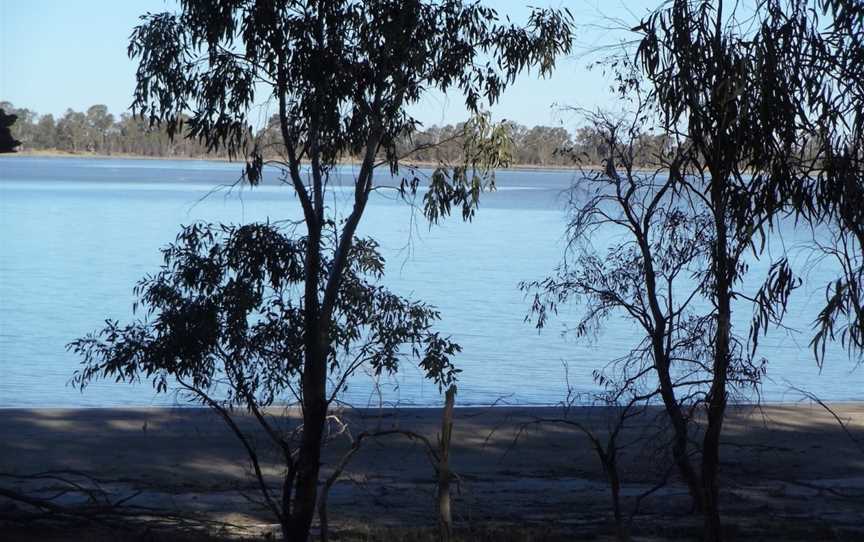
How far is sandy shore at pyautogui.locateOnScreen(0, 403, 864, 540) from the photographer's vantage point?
32.8 feet

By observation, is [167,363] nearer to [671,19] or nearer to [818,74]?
[671,19]

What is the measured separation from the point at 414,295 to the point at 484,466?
1503 centimetres

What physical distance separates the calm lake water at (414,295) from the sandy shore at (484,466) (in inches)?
36.7

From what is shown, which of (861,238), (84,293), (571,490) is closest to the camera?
(861,238)

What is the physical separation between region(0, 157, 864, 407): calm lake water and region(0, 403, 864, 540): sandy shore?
0.93 meters

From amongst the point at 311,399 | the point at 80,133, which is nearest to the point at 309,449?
the point at 311,399

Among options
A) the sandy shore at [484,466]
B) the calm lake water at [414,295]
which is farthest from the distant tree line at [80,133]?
the sandy shore at [484,466]

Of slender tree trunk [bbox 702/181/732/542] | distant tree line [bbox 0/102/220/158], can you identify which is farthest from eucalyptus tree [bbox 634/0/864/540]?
distant tree line [bbox 0/102/220/158]

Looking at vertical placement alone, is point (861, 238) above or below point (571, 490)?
above

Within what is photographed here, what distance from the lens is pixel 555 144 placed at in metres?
10.2

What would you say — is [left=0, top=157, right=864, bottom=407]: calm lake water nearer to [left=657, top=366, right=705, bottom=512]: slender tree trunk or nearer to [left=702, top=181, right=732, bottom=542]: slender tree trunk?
[left=702, top=181, right=732, bottom=542]: slender tree trunk

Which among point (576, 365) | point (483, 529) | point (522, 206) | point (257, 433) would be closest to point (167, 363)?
point (483, 529)

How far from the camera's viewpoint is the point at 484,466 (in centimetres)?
1233

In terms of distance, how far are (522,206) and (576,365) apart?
52.0 m
